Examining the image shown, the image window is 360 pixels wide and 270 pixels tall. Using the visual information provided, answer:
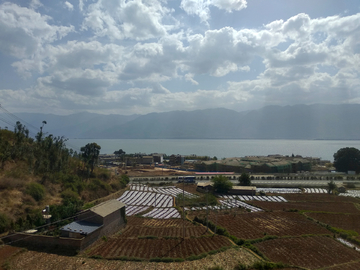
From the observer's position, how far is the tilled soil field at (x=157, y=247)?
42.0 ft

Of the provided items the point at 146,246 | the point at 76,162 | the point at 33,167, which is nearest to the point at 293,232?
the point at 146,246

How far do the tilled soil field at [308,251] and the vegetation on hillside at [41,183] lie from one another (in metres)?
15.3

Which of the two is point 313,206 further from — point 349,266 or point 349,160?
point 349,160

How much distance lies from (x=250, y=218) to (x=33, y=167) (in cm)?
Result: 2348

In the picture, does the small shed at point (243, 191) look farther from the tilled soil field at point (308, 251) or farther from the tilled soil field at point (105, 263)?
the tilled soil field at point (105, 263)

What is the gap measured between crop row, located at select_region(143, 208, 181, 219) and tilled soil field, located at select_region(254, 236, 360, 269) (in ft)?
33.4

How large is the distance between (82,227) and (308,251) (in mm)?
14458

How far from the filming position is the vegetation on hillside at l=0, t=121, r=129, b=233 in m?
16.7

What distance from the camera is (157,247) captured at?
1384cm

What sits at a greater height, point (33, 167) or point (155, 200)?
point (33, 167)

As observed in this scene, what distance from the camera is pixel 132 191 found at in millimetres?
32875

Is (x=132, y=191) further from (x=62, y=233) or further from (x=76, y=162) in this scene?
(x=62, y=233)

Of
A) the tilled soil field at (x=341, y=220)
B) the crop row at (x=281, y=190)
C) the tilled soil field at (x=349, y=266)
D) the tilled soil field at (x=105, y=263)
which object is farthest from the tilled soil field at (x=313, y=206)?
the tilled soil field at (x=105, y=263)

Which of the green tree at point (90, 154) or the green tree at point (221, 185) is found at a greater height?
the green tree at point (90, 154)
